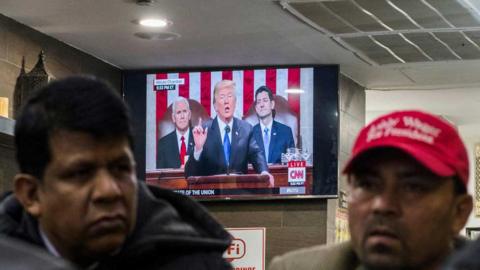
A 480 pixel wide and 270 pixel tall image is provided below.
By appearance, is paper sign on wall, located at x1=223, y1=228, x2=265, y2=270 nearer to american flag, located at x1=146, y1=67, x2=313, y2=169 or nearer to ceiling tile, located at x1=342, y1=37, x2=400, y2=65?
american flag, located at x1=146, y1=67, x2=313, y2=169

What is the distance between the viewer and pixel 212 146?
8.55 meters

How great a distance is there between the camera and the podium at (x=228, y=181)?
27.6 ft

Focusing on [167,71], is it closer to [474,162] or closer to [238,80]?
[238,80]

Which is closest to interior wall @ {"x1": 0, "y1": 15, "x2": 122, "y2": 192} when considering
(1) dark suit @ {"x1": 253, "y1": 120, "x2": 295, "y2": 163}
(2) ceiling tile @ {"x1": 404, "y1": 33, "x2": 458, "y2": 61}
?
(1) dark suit @ {"x1": 253, "y1": 120, "x2": 295, "y2": 163}

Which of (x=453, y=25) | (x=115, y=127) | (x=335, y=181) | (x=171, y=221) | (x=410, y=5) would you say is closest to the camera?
(x=115, y=127)

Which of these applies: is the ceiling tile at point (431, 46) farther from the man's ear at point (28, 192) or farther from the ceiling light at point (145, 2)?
the man's ear at point (28, 192)

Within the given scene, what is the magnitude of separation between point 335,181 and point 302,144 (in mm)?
388

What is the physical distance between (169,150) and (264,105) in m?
0.87

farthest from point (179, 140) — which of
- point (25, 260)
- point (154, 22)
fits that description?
point (25, 260)

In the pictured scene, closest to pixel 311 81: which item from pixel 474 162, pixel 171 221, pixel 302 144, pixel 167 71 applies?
pixel 302 144

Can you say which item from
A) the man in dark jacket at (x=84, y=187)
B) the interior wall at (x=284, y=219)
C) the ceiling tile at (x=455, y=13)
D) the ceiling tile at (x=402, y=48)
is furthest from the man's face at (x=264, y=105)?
the man in dark jacket at (x=84, y=187)

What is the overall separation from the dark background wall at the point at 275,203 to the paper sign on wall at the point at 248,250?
0.23 feet

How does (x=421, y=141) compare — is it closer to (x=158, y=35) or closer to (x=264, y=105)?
(x=158, y=35)

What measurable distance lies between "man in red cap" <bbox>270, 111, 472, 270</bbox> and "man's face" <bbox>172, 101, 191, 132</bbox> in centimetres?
692
